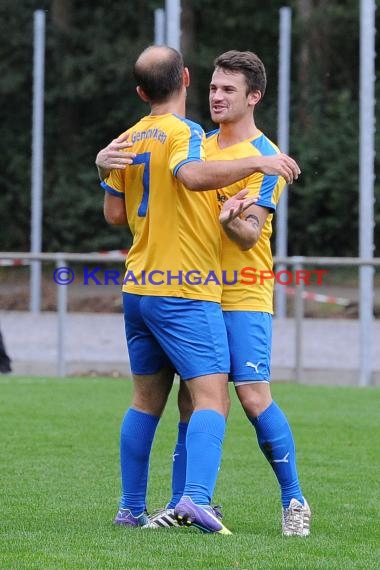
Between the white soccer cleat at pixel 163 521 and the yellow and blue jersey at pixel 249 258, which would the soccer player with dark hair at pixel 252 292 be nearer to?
the yellow and blue jersey at pixel 249 258

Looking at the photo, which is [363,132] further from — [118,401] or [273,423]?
[273,423]

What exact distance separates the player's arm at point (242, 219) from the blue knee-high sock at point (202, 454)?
771 millimetres

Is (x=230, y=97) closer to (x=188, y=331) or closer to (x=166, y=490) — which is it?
(x=188, y=331)

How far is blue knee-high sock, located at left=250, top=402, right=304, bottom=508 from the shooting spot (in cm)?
588

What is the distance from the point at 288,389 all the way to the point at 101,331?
395 centimetres

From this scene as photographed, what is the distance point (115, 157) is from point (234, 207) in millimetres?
618

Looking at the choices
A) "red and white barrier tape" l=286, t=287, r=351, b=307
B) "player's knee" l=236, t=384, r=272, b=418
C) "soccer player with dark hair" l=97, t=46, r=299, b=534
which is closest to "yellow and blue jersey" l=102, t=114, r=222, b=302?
"soccer player with dark hair" l=97, t=46, r=299, b=534

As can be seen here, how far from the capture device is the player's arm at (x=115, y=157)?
580 cm

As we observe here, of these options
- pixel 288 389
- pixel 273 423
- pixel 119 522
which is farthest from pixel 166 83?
pixel 288 389

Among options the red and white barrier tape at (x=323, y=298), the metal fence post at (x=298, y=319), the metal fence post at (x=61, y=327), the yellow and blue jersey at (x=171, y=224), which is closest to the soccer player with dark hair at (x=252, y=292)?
the yellow and blue jersey at (x=171, y=224)

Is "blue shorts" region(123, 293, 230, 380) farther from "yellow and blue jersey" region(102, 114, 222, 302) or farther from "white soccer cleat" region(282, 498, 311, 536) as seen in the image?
"white soccer cleat" region(282, 498, 311, 536)

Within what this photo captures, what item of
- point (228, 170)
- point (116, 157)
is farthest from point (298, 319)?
point (228, 170)

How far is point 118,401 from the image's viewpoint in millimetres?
11961

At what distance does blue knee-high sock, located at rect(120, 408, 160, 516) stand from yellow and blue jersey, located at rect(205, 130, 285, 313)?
0.68 metres
